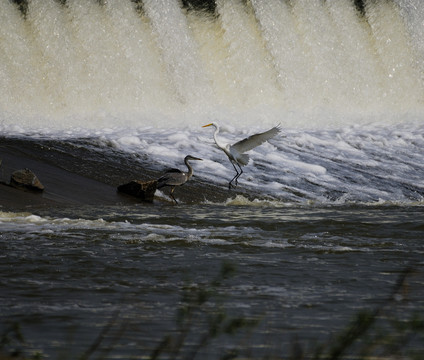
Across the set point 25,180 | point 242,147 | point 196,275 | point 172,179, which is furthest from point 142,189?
point 196,275

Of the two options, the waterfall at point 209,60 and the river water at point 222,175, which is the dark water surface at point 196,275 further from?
the waterfall at point 209,60

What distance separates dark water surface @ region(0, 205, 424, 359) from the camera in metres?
4.04

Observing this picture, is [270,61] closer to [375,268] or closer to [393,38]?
[393,38]

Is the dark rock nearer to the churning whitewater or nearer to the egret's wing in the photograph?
the egret's wing

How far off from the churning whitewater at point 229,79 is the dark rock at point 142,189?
2740 mm

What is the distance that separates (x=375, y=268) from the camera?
594cm

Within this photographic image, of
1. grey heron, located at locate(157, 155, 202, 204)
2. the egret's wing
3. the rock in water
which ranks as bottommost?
grey heron, located at locate(157, 155, 202, 204)

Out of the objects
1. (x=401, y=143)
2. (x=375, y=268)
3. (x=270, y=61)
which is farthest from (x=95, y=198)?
(x=270, y=61)

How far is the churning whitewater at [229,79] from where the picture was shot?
14.7 metres

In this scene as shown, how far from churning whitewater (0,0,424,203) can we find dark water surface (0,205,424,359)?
5.29m

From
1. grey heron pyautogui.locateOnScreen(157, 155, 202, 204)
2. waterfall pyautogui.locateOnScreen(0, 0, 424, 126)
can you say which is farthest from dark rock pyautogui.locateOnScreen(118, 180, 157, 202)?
waterfall pyautogui.locateOnScreen(0, 0, 424, 126)

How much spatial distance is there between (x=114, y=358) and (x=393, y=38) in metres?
18.0

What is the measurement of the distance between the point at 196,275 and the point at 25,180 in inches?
180

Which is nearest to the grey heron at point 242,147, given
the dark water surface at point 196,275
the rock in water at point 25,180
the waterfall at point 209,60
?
the dark water surface at point 196,275
